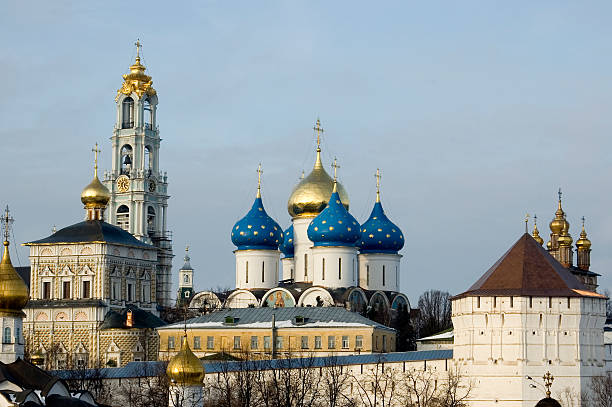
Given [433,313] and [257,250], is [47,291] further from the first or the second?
[433,313]

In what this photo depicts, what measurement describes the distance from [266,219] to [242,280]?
7.66 ft

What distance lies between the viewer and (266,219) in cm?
5669

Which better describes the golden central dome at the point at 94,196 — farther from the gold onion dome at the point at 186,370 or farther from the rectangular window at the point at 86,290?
the gold onion dome at the point at 186,370

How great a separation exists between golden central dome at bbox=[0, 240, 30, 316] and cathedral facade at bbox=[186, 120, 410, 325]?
20.2 meters

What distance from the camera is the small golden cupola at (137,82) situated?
2584 inches

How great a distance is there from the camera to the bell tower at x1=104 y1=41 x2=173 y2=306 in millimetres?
65312

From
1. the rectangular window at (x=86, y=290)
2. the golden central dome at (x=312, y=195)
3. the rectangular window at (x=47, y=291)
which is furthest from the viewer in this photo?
the golden central dome at (x=312, y=195)

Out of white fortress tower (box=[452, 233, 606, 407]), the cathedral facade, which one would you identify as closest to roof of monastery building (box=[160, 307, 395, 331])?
the cathedral facade

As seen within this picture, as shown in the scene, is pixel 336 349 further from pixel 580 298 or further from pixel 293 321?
pixel 580 298

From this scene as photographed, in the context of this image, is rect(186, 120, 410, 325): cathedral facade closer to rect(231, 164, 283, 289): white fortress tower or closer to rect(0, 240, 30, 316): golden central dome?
rect(231, 164, 283, 289): white fortress tower

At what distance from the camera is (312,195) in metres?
56.9

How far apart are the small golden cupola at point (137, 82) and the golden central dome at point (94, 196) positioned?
26.3 ft

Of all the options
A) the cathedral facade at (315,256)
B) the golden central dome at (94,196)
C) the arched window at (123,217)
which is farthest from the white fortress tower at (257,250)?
the arched window at (123,217)

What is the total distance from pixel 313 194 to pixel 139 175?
1100 cm
